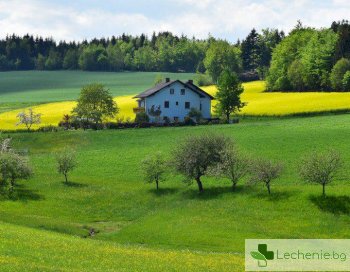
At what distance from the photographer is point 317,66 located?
14425 cm

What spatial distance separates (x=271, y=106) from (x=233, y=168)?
62.1 metres

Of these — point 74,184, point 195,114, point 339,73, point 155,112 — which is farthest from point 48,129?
point 339,73

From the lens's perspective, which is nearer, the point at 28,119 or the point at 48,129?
the point at 48,129

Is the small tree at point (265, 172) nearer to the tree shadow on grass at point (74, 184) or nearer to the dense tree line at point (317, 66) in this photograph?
the tree shadow on grass at point (74, 184)

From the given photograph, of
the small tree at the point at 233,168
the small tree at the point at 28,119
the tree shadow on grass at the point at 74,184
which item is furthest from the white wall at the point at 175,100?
the small tree at the point at 233,168

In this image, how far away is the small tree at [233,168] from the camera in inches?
2436

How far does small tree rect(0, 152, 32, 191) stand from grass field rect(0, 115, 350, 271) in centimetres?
145

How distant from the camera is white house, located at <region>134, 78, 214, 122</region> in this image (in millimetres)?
120500

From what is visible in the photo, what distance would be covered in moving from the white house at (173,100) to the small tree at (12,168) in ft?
178

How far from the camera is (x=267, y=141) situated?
80875 mm

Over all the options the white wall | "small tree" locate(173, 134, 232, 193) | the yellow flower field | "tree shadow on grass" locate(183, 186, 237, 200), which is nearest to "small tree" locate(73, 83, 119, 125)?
the yellow flower field

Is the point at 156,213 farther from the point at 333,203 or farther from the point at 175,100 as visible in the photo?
the point at 175,100

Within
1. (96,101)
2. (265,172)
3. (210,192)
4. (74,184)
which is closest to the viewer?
(265,172)

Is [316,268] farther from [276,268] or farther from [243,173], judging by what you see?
[243,173]
